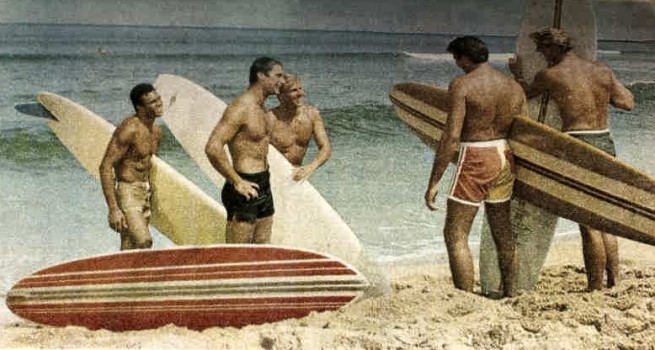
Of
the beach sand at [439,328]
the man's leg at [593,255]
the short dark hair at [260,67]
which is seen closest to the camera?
the beach sand at [439,328]

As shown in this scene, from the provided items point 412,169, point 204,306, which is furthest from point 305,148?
point 204,306

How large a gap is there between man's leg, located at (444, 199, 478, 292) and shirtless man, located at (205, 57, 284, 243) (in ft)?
2.57

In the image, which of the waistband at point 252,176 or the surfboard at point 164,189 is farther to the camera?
the surfboard at point 164,189

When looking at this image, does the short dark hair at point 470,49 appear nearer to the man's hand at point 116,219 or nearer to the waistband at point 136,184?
the waistband at point 136,184

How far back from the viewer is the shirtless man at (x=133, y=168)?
13.6 feet

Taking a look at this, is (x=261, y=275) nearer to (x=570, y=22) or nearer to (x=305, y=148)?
(x=305, y=148)

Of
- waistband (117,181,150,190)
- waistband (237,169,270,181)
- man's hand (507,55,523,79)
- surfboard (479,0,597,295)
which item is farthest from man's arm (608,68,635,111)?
waistband (117,181,150,190)

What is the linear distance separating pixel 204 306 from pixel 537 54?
1.84 meters

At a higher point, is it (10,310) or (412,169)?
(412,169)

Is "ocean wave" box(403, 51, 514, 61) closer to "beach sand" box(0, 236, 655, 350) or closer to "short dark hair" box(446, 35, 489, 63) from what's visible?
"short dark hair" box(446, 35, 489, 63)

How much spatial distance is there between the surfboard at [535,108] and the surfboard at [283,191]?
0.52 m

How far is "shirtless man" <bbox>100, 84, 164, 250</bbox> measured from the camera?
4.15m

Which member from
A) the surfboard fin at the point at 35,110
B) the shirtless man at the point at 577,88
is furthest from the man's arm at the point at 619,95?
the surfboard fin at the point at 35,110

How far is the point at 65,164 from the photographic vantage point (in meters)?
4.31
